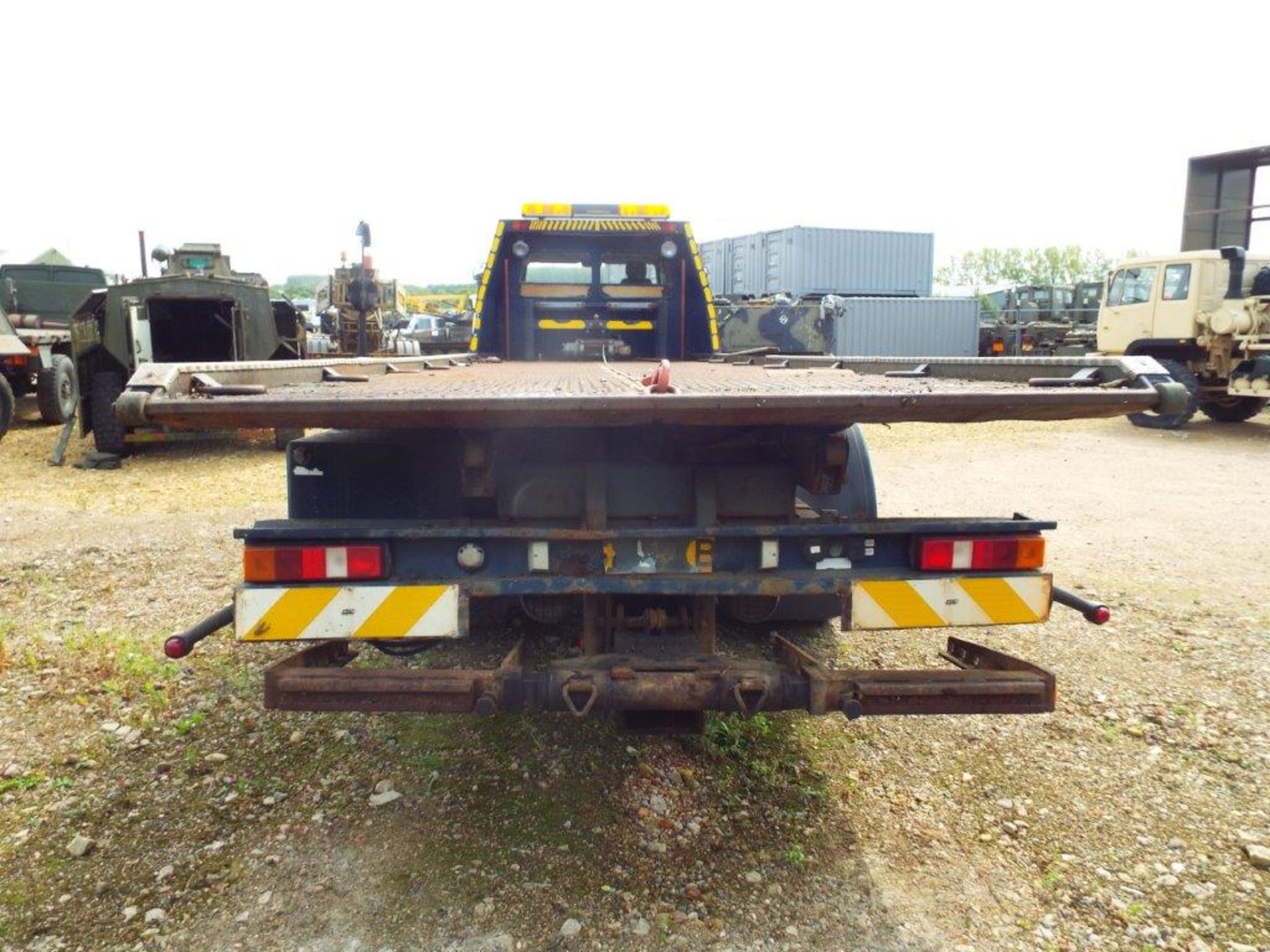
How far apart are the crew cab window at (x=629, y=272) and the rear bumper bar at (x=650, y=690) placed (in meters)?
4.97

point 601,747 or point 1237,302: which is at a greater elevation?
point 1237,302

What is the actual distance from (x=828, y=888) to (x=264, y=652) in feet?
9.30

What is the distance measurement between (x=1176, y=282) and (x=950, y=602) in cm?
1306

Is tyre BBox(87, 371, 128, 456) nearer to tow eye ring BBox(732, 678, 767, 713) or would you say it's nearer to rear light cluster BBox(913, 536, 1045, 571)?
tow eye ring BBox(732, 678, 767, 713)

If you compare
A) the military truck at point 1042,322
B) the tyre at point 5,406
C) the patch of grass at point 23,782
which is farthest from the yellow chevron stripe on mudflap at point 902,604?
the military truck at point 1042,322

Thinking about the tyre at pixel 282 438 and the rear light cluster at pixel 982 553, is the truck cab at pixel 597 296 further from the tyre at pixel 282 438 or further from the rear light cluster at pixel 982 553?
the rear light cluster at pixel 982 553

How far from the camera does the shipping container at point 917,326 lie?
2194 centimetres

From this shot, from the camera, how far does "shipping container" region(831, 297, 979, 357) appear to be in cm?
2194

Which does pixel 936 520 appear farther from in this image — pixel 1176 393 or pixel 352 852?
pixel 352 852

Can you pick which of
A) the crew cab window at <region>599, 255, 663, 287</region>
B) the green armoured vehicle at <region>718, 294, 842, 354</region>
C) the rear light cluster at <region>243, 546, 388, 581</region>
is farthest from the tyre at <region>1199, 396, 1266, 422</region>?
the rear light cluster at <region>243, 546, 388, 581</region>

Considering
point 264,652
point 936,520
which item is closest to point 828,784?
point 936,520

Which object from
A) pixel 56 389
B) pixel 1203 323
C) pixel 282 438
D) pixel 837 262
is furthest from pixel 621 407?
pixel 837 262

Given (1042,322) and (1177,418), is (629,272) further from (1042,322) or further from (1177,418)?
(1042,322)

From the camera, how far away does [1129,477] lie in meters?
9.31
